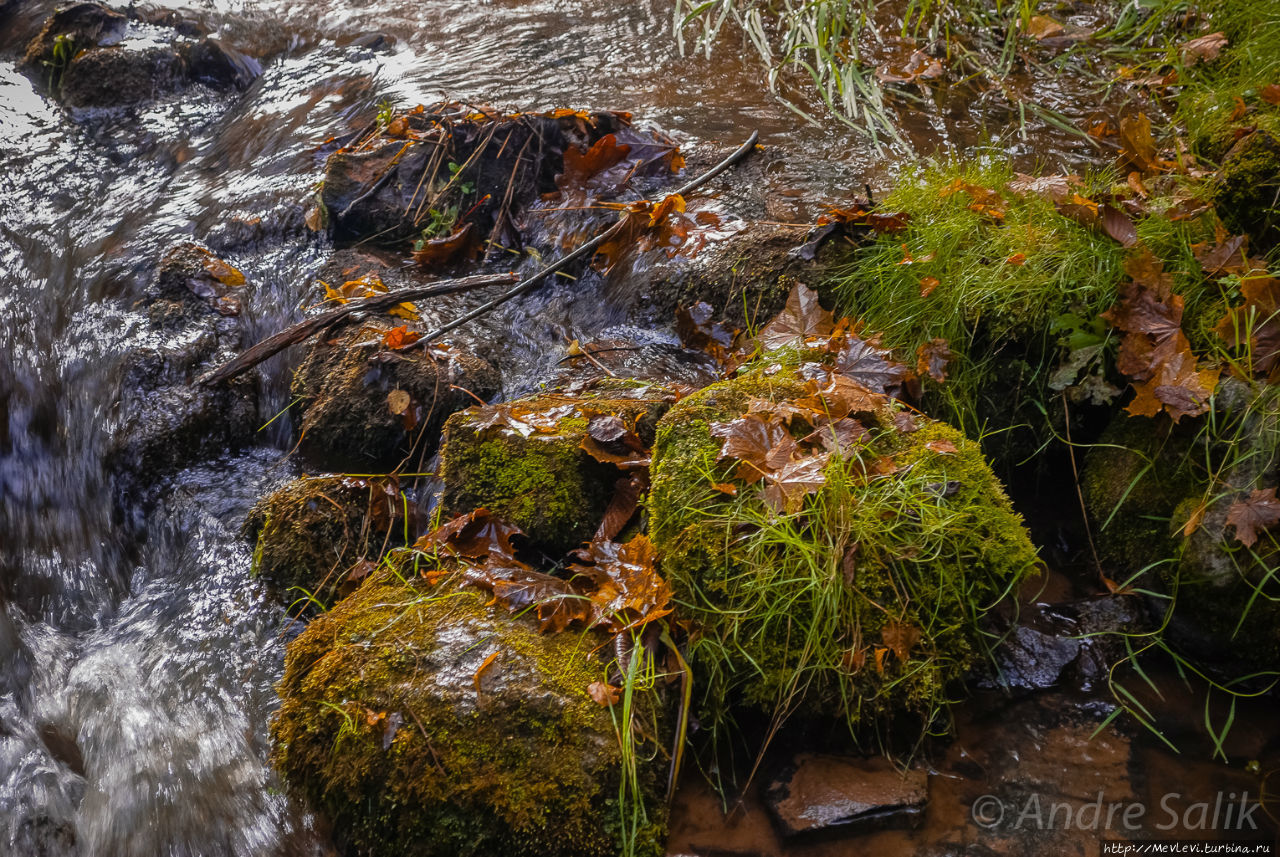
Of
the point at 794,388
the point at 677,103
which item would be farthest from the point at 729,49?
the point at 794,388

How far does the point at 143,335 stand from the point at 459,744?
3.28 metres

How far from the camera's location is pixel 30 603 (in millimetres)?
3215

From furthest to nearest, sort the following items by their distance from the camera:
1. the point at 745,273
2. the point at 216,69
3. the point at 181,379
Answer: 1. the point at 216,69
2. the point at 181,379
3. the point at 745,273

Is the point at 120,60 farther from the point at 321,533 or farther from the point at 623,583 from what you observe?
the point at 623,583

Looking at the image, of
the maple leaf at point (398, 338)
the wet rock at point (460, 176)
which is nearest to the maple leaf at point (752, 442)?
the maple leaf at point (398, 338)

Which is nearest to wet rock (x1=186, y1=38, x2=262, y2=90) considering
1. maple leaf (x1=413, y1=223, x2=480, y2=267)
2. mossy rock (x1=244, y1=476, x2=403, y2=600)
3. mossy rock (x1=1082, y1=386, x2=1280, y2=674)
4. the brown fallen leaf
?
maple leaf (x1=413, y1=223, x2=480, y2=267)

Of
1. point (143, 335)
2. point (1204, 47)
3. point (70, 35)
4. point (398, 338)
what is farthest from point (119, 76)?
point (1204, 47)

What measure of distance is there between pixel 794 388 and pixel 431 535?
1.22m

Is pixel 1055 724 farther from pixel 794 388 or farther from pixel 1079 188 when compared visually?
pixel 1079 188

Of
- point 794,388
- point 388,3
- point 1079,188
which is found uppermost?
point 388,3

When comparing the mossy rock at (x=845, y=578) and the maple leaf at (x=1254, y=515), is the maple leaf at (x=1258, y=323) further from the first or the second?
the mossy rock at (x=845, y=578)

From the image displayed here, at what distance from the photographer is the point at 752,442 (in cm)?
221

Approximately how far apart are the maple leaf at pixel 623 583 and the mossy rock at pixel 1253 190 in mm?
2114

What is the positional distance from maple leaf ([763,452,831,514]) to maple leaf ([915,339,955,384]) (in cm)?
80
